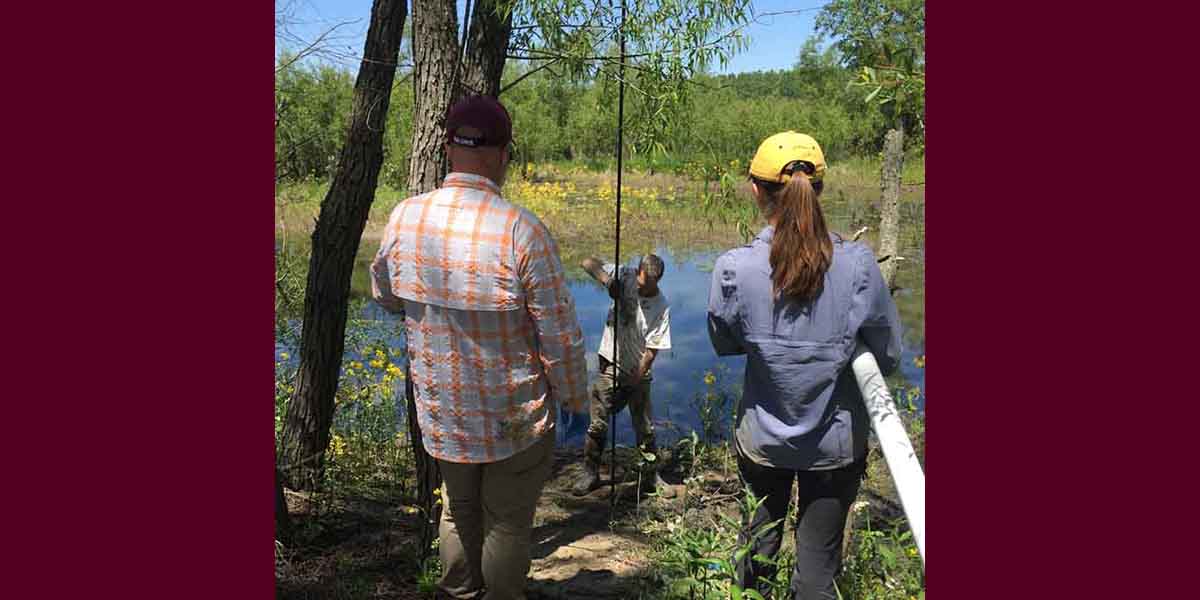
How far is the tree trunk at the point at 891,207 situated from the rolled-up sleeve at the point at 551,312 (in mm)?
1735

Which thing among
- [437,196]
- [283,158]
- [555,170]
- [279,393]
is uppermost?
[555,170]

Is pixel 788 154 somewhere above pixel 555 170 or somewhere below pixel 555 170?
→ below

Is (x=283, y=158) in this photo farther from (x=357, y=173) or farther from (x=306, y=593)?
(x=306, y=593)

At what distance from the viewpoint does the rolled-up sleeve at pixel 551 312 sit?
2.15 meters

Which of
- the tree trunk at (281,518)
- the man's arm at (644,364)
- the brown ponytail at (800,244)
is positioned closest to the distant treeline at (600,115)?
the brown ponytail at (800,244)

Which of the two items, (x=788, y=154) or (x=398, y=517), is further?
(x=398, y=517)

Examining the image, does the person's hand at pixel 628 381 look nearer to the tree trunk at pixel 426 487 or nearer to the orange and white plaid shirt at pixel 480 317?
the tree trunk at pixel 426 487

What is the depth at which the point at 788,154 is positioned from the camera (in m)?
2.12

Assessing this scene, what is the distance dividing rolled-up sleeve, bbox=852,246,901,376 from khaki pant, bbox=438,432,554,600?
84 cm

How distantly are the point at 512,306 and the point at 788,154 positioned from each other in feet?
2.44

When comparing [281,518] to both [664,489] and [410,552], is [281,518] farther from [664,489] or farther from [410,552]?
[664,489]

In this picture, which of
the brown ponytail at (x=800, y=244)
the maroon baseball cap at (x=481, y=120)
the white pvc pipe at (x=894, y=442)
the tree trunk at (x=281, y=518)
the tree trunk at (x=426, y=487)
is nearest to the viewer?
the white pvc pipe at (x=894, y=442)

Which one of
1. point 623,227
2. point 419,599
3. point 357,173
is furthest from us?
point 623,227

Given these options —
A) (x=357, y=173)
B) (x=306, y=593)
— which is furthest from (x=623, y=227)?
(x=306, y=593)
